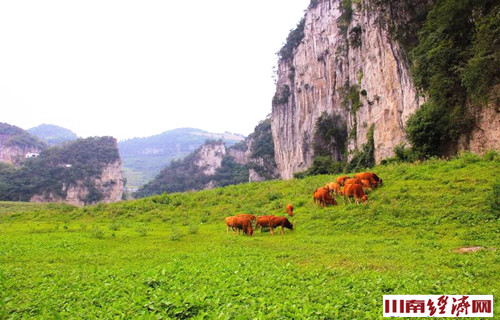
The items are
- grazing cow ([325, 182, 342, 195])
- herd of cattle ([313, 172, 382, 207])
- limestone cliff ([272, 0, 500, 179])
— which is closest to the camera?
herd of cattle ([313, 172, 382, 207])

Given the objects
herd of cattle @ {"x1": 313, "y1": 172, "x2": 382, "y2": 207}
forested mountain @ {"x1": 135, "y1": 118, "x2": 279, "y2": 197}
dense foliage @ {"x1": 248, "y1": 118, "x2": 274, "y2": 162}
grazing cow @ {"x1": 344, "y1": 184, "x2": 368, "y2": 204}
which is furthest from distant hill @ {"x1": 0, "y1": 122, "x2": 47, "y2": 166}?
grazing cow @ {"x1": 344, "y1": 184, "x2": 368, "y2": 204}

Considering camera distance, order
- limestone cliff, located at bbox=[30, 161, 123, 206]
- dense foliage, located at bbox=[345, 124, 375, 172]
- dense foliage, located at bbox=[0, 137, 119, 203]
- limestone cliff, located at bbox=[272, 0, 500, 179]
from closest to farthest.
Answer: limestone cliff, located at bbox=[272, 0, 500, 179]
dense foliage, located at bbox=[345, 124, 375, 172]
dense foliage, located at bbox=[0, 137, 119, 203]
limestone cliff, located at bbox=[30, 161, 123, 206]

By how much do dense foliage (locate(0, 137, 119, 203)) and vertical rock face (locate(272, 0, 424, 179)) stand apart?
64.4 m

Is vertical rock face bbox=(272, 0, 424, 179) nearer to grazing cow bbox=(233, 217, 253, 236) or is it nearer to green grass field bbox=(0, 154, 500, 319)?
green grass field bbox=(0, 154, 500, 319)

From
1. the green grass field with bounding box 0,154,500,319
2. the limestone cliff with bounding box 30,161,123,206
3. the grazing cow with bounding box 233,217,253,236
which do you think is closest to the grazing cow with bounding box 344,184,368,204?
the green grass field with bounding box 0,154,500,319

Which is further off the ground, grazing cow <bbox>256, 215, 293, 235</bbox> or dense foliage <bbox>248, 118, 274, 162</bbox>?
dense foliage <bbox>248, 118, 274, 162</bbox>

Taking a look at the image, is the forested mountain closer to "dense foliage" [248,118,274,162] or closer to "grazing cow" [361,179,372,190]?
"dense foliage" [248,118,274,162]

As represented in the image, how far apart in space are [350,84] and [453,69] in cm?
2845

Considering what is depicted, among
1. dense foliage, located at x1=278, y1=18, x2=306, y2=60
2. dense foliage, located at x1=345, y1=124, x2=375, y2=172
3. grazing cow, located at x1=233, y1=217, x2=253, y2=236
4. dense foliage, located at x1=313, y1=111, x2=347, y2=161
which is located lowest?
grazing cow, located at x1=233, y1=217, x2=253, y2=236

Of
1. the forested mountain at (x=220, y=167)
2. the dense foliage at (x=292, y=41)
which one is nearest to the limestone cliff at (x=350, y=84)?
the dense foliage at (x=292, y=41)

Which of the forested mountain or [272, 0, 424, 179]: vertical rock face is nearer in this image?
[272, 0, 424, 179]: vertical rock face

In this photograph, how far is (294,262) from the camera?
9.16 meters

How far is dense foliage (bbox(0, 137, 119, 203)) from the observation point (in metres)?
93.8

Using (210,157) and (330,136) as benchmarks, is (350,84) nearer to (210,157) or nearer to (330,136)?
(330,136)
